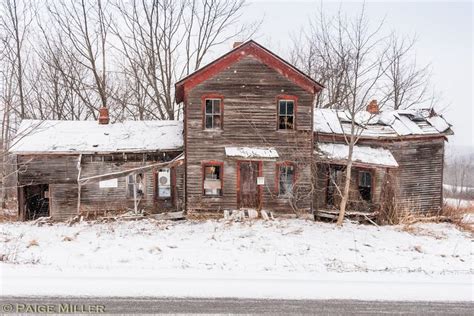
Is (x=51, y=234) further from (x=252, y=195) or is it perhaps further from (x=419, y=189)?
(x=419, y=189)

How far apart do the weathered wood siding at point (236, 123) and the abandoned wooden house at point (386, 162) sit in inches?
100

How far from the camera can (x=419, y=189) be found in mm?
18359

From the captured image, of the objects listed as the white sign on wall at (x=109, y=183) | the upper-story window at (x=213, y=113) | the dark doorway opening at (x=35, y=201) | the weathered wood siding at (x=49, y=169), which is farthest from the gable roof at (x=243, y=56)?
the dark doorway opening at (x=35, y=201)

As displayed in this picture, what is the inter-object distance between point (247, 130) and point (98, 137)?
808 cm

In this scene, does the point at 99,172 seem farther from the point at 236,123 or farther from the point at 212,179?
the point at 236,123

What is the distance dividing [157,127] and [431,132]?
49.3 ft

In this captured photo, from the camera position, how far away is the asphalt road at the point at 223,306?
17.9ft

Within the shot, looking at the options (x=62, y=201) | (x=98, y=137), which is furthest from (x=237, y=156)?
(x=62, y=201)

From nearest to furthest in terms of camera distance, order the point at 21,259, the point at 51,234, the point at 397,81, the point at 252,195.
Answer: the point at 21,259
the point at 51,234
the point at 252,195
the point at 397,81

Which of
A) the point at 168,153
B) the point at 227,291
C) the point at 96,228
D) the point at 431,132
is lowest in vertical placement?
the point at 96,228

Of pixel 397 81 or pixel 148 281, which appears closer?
pixel 148 281

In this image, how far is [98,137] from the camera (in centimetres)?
1789

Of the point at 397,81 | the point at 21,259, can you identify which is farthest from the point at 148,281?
the point at 397,81

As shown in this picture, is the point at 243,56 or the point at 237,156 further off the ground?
the point at 243,56
